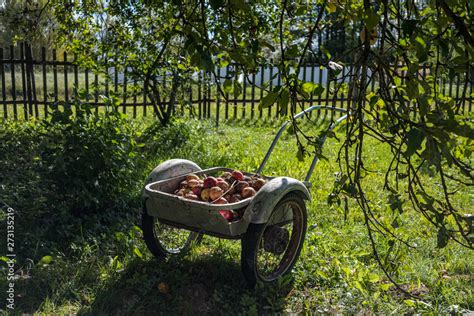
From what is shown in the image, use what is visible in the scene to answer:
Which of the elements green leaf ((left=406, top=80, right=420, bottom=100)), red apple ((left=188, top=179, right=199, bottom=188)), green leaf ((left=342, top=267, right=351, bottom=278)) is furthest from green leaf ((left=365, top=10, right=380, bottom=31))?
green leaf ((left=342, top=267, right=351, bottom=278))

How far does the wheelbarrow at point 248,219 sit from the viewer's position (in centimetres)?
363

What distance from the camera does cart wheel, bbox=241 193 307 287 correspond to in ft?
12.0

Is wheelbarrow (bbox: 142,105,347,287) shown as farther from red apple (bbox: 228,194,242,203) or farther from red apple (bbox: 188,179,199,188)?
red apple (bbox: 188,179,199,188)

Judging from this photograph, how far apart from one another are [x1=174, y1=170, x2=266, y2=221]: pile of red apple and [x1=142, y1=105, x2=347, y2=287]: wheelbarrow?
0.32 feet

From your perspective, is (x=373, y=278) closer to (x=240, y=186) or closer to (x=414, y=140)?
(x=240, y=186)

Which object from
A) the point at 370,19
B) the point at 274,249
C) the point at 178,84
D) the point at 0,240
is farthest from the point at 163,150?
the point at 370,19

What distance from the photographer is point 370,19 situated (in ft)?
6.85

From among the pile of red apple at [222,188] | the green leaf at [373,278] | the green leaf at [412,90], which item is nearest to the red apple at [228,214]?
the pile of red apple at [222,188]

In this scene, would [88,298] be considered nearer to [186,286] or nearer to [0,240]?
[186,286]

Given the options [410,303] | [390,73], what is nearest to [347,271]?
[410,303]

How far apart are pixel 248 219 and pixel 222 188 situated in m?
0.40

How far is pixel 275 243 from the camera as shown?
3.88m

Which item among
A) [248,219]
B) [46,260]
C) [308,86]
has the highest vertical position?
[308,86]

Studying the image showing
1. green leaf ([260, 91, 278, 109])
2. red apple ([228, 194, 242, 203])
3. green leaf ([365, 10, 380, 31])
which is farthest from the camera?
red apple ([228, 194, 242, 203])
